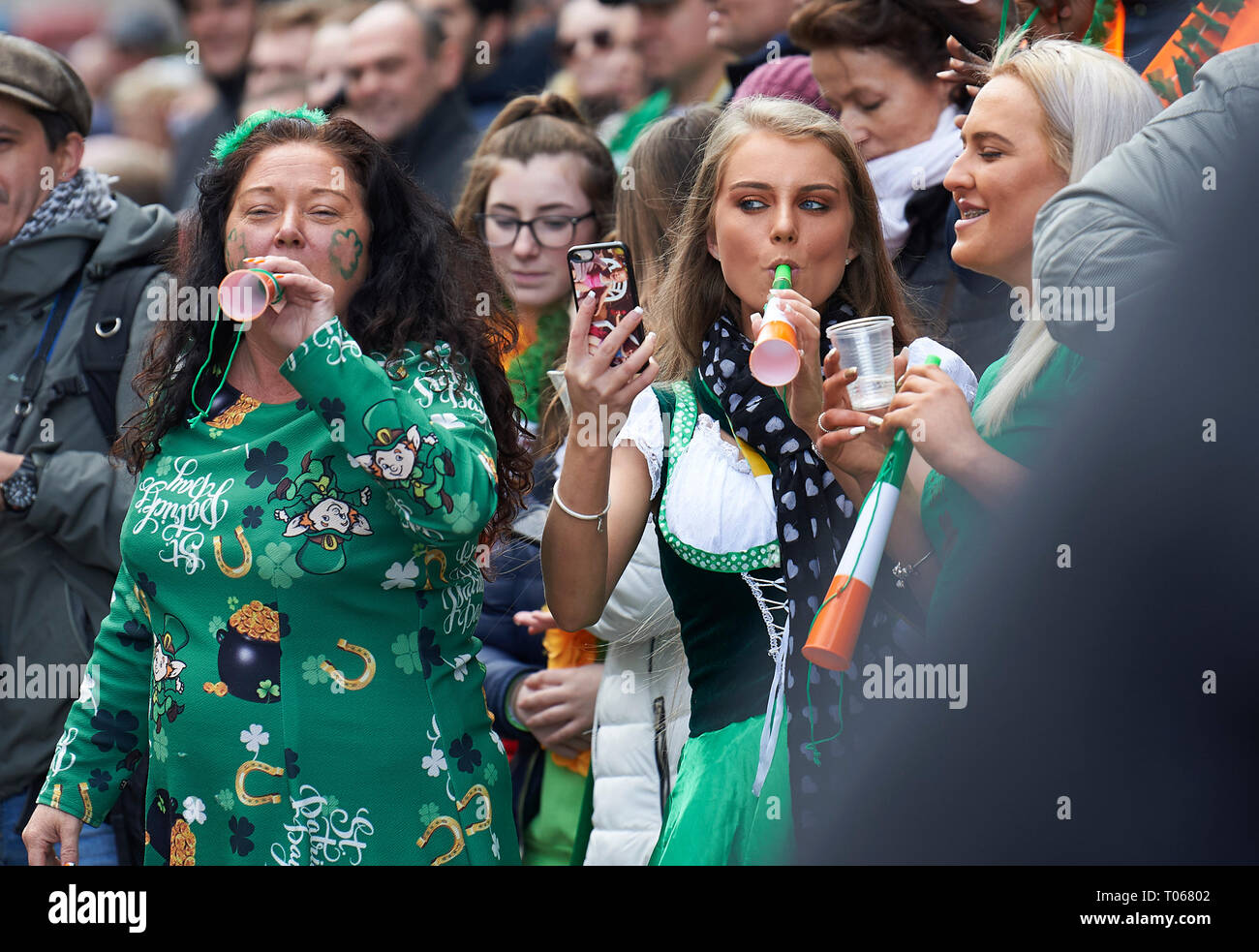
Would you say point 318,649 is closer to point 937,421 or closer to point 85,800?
point 85,800

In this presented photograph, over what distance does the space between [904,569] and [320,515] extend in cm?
100

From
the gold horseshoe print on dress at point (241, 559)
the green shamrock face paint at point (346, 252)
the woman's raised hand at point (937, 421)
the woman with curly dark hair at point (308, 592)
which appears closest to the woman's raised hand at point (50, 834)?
the woman with curly dark hair at point (308, 592)

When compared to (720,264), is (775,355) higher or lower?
lower

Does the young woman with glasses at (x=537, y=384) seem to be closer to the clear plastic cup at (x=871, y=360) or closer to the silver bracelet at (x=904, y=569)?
the silver bracelet at (x=904, y=569)

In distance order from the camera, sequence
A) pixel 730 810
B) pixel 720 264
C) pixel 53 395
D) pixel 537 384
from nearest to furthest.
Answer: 1. pixel 730 810
2. pixel 720 264
3. pixel 53 395
4. pixel 537 384

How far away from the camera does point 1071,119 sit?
2484 millimetres

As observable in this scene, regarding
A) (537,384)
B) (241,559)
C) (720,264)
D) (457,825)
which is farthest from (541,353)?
(457,825)

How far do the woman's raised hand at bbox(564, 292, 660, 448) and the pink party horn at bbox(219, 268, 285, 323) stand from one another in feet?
1.60

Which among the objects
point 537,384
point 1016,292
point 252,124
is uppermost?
point 252,124

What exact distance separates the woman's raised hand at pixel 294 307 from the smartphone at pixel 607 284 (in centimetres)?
42

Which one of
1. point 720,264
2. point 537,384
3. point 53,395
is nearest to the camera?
point 720,264

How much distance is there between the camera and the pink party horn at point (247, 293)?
7.66 ft

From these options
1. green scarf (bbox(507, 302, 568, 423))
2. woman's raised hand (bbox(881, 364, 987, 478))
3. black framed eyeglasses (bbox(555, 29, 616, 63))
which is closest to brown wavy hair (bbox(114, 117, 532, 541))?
woman's raised hand (bbox(881, 364, 987, 478))
